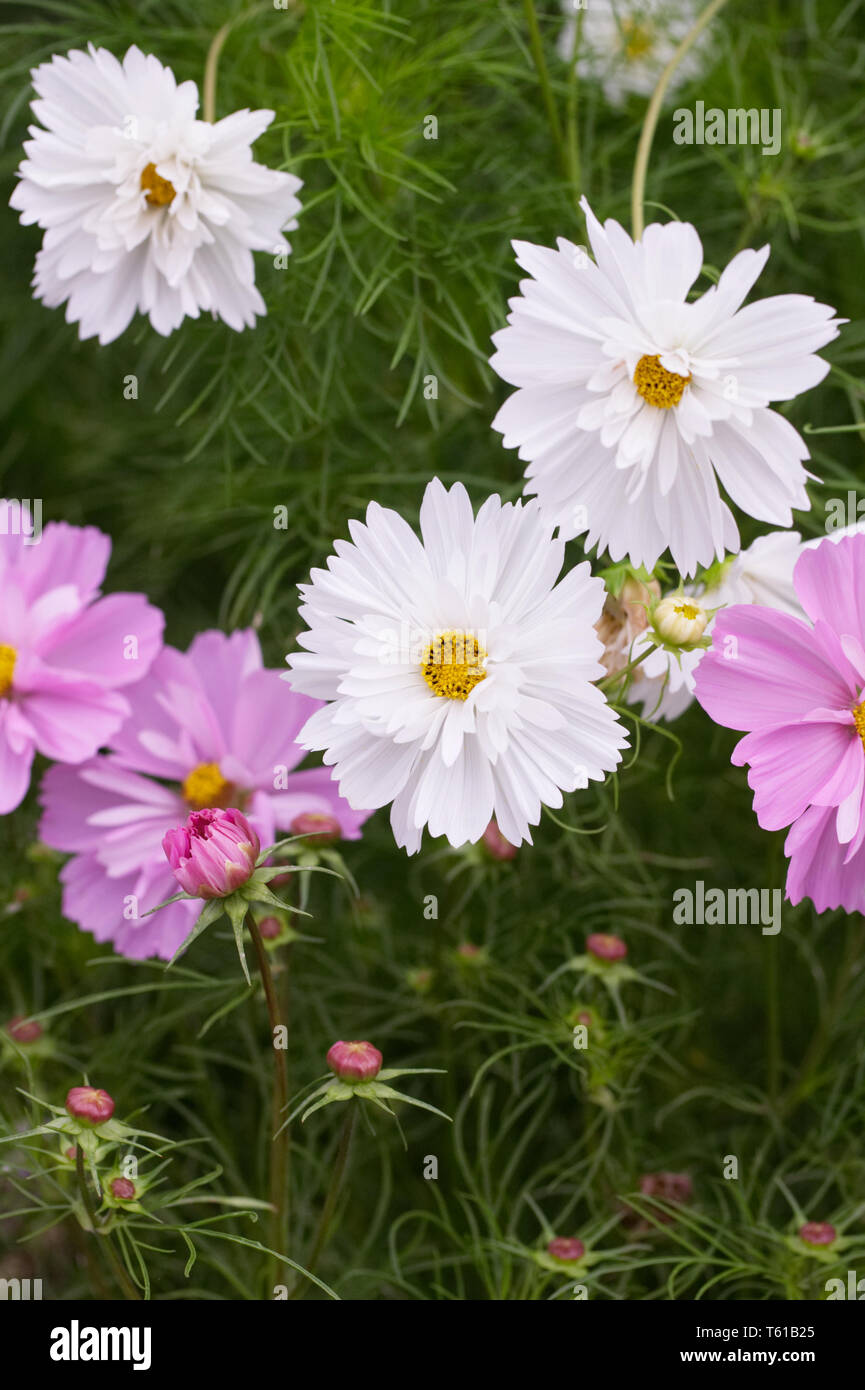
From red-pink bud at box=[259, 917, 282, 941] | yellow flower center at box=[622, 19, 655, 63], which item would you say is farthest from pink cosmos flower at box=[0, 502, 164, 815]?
yellow flower center at box=[622, 19, 655, 63]

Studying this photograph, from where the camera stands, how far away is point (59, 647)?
64cm

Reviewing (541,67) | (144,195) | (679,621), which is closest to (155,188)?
(144,195)

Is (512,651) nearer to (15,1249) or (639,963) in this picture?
(639,963)

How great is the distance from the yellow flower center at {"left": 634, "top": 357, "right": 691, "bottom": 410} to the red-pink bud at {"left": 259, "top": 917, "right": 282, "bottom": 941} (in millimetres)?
254

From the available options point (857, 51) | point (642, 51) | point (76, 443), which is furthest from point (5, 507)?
point (857, 51)

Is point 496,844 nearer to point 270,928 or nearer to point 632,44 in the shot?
point 270,928

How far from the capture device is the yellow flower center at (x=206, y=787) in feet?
2.11

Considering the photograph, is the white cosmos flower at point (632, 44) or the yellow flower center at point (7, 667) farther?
the white cosmos flower at point (632, 44)

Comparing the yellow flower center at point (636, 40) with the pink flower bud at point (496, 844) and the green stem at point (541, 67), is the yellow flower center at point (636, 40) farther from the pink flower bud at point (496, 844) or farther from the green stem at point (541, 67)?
the pink flower bud at point (496, 844)

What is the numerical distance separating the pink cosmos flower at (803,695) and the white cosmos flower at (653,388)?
0.03 metres

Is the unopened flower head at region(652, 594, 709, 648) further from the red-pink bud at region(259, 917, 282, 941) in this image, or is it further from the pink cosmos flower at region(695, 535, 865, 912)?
the red-pink bud at region(259, 917, 282, 941)

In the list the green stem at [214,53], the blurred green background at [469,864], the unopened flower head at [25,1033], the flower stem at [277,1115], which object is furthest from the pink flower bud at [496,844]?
the green stem at [214,53]

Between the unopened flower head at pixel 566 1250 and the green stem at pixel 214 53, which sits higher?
the green stem at pixel 214 53
